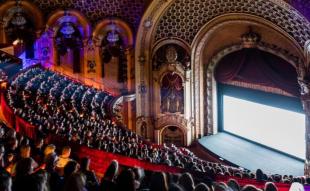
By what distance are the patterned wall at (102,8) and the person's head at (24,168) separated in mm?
17200

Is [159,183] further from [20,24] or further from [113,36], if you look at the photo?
[20,24]

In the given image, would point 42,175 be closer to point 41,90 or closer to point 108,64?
point 41,90

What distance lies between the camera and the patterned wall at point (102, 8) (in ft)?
76.7

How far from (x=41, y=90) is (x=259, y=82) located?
8176 mm

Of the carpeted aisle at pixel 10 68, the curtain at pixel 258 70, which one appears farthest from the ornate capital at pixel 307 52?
the carpeted aisle at pixel 10 68

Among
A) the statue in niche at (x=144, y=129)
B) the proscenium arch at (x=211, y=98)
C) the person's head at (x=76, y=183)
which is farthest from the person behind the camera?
the statue in niche at (x=144, y=129)

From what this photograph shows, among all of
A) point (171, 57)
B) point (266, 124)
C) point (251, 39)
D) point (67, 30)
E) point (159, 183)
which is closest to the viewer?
point (159, 183)

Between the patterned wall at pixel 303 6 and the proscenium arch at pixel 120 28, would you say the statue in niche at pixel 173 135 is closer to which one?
the proscenium arch at pixel 120 28

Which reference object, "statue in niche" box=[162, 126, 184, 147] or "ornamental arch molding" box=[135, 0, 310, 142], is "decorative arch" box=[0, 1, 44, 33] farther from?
"statue in niche" box=[162, 126, 184, 147]

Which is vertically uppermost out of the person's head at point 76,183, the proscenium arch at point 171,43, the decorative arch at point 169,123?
the proscenium arch at point 171,43

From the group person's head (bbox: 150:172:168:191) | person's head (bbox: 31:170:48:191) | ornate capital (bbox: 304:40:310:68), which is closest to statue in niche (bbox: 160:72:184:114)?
ornate capital (bbox: 304:40:310:68)

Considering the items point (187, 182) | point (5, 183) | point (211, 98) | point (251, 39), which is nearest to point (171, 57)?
point (211, 98)

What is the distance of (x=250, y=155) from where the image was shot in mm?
20156

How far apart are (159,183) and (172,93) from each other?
1754 cm
